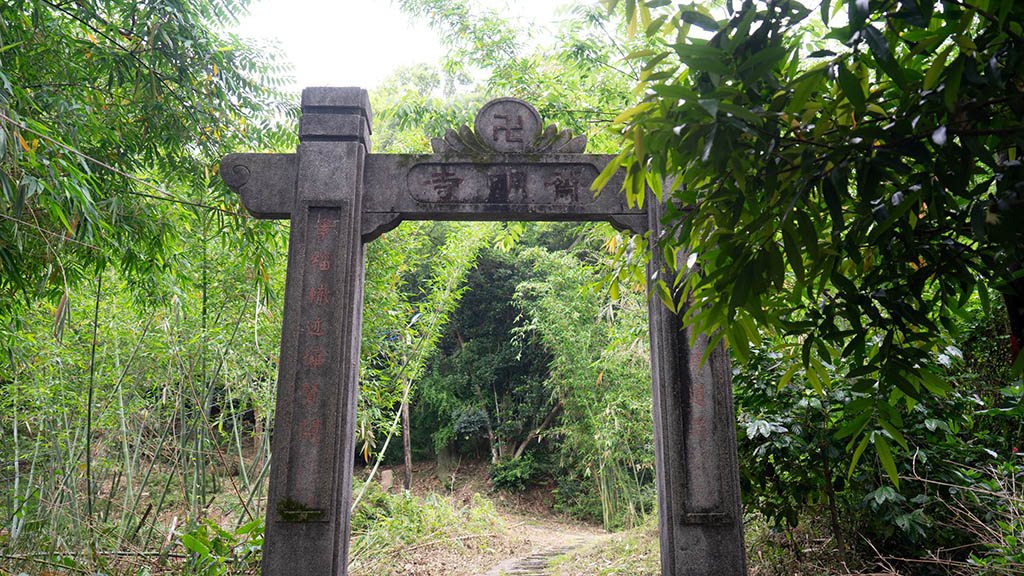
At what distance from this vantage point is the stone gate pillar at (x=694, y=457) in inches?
113

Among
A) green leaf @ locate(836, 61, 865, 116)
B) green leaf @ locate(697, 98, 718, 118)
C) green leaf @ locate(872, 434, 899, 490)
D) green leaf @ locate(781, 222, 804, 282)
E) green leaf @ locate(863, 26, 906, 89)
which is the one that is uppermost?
green leaf @ locate(863, 26, 906, 89)

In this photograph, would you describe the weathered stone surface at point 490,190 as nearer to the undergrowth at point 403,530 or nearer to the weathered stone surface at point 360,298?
the weathered stone surface at point 360,298

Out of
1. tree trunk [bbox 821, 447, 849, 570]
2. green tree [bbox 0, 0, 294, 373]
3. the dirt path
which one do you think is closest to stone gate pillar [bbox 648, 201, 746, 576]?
tree trunk [bbox 821, 447, 849, 570]

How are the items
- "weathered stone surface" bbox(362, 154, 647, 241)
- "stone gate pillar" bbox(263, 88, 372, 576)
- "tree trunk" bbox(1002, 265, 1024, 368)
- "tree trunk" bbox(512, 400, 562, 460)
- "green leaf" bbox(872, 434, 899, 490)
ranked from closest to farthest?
"tree trunk" bbox(1002, 265, 1024, 368) → "green leaf" bbox(872, 434, 899, 490) → "stone gate pillar" bbox(263, 88, 372, 576) → "weathered stone surface" bbox(362, 154, 647, 241) → "tree trunk" bbox(512, 400, 562, 460)

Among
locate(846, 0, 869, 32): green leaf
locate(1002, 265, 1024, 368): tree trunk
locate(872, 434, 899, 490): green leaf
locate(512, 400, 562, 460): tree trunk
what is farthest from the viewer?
locate(512, 400, 562, 460): tree trunk

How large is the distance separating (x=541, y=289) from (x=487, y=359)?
3417mm

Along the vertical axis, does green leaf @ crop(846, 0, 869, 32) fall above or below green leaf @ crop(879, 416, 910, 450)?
above

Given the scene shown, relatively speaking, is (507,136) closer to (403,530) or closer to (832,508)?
(832,508)

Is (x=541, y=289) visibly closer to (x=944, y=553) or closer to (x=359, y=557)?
(x=359, y=557)

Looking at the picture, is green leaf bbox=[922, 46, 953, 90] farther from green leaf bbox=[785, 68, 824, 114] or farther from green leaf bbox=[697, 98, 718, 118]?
green leaf bbox=[697, 98, 718, 118]

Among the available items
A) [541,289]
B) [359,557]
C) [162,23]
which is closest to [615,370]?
[541,289]

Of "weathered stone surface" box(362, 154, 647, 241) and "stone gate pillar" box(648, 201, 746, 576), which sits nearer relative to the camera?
"stone gate pillar" box(648, 201, 746, 576)

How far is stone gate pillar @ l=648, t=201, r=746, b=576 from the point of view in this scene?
2871mm

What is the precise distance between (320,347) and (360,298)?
34 cm
